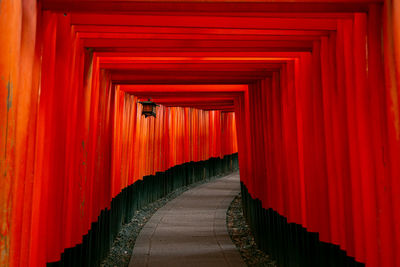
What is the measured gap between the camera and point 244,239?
6820mm

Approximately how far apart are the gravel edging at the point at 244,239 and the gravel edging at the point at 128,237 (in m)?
2.10

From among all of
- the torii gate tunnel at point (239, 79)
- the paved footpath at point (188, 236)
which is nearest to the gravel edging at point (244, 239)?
the paved footpath at point (188, 236)

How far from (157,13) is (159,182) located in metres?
7.94

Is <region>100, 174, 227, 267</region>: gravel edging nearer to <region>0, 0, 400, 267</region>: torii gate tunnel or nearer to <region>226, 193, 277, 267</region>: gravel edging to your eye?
<region>0, 0, 400, 267</region>: torii gate tunnel

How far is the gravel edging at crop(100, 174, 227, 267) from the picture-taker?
551cm

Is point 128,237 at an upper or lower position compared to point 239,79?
lower

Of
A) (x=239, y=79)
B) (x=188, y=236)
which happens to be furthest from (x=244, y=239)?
(x=239, y=79)

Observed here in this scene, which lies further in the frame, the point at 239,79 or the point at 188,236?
the point at 188,236

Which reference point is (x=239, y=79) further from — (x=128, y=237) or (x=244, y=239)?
(x=128, y=237)

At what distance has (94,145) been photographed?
425cm

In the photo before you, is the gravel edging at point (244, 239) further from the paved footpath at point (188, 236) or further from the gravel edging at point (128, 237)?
the gravel edging at point (128, 237)

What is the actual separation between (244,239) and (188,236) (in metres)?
1.22

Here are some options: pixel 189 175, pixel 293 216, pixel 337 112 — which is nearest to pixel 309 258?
pixel 293 216

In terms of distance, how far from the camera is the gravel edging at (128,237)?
551cm
